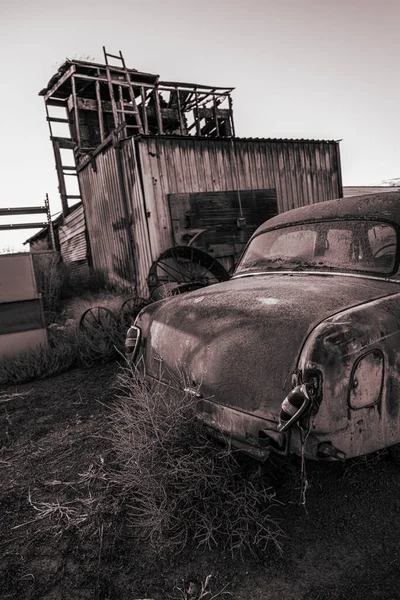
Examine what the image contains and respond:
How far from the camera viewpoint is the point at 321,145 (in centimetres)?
1070

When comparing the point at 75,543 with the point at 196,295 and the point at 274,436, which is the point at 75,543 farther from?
the point at 196,295

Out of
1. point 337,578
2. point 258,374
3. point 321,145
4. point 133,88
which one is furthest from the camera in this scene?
point 133,88

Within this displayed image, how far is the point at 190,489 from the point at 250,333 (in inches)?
34.9

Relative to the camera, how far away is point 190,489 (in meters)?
2.19

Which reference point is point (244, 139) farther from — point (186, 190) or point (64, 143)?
point (64, 143)

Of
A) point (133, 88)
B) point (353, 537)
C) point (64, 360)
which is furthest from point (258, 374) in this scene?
point (133, 88)

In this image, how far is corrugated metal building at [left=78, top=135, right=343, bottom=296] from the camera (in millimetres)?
8625

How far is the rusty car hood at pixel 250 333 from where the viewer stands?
214 cm

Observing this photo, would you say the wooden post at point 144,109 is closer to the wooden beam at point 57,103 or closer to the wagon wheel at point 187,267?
the wooden beam at point 57,103

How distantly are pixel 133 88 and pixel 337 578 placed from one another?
56.8 feet

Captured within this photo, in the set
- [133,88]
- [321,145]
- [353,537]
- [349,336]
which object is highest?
[133,88]

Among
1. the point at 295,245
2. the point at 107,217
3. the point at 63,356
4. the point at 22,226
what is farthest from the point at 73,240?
the point at 295,245

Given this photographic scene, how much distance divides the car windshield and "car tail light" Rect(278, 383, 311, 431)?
3.99ft

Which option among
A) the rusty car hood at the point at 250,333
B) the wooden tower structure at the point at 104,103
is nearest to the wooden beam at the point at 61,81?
the wooden tower structure at the point at 104,103
